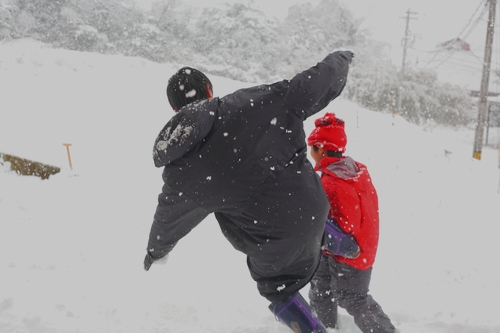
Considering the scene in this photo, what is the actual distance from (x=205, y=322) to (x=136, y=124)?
23.9 ft

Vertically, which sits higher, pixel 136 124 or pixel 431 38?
pixel 431 38

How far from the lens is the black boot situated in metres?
2.02

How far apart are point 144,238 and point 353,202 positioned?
288cm

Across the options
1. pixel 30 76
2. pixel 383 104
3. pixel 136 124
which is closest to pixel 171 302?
pixel 136 124

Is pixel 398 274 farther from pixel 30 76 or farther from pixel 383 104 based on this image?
pixel 383 104

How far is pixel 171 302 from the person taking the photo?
315cm

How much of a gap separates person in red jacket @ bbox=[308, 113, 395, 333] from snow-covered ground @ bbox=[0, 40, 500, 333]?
20.5 inches

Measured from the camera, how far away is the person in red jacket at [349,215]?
8.01ft

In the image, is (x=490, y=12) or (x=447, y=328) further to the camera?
(x=490, y=12)

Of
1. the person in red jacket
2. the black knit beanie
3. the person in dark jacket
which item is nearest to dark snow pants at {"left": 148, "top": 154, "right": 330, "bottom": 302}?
the person in dark jacket

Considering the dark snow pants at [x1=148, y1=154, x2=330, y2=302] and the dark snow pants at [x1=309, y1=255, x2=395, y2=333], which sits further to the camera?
the dark snow pants at [x1=309, y1=255, x2=395, y2=333]

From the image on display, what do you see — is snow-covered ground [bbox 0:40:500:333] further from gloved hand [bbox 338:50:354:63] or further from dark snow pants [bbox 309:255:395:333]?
gloved hand [bbox 338:50:354:63]

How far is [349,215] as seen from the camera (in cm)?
242

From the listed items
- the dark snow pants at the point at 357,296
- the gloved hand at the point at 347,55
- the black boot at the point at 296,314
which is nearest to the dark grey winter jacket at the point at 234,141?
the gloved hand at the point at 347,55
